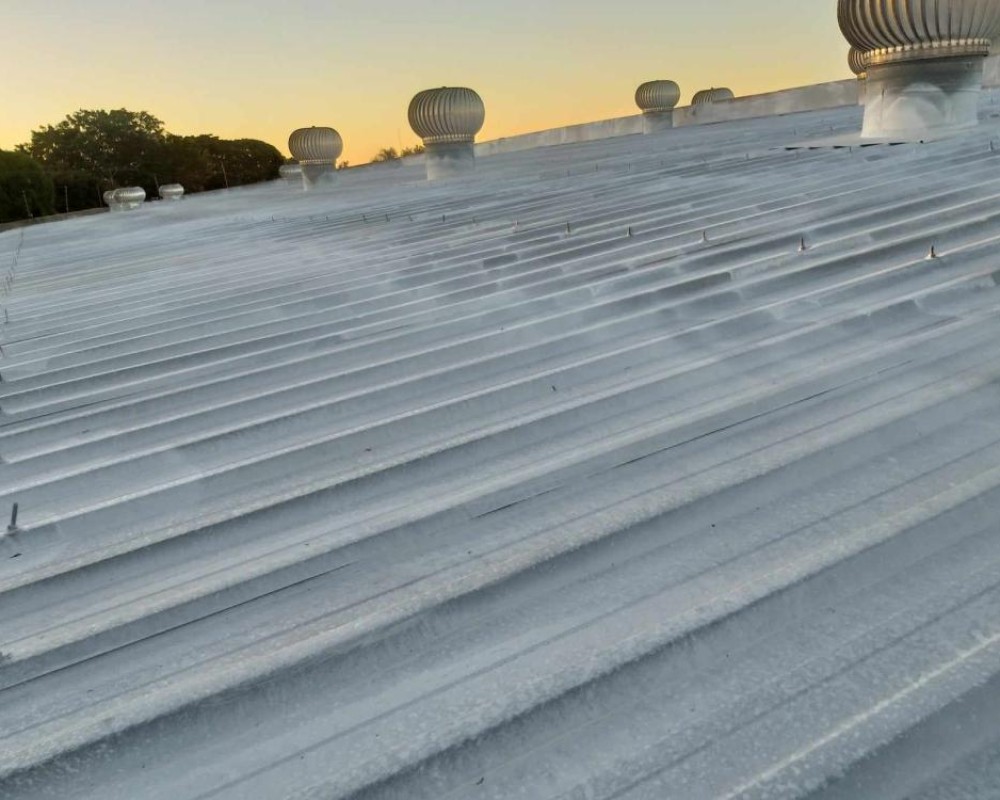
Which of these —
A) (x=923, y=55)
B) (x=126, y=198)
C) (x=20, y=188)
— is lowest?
(x=126, y=198)

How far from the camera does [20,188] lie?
58219 mm

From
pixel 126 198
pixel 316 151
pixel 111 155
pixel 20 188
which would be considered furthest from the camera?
Result: pixel 111 155

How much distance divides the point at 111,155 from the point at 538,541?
3215 inches

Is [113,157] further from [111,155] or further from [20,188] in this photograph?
[20,188]

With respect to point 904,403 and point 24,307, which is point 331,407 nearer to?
point 904,403

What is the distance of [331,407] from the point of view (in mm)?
3328

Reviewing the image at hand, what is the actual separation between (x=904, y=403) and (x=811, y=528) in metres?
0.84

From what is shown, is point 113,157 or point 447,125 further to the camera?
point 113,157

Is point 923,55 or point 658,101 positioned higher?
point 658,101

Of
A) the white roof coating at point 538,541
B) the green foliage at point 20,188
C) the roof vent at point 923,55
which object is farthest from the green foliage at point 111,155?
the white roof coating at point 538,541

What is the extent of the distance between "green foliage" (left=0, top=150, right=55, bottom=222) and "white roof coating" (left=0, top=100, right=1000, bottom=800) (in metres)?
62.4

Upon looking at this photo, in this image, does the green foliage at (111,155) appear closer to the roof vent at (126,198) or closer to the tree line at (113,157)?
the tree line at (113,157)

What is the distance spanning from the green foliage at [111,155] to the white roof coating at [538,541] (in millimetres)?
73452

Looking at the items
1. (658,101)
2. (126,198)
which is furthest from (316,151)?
(658,101)
